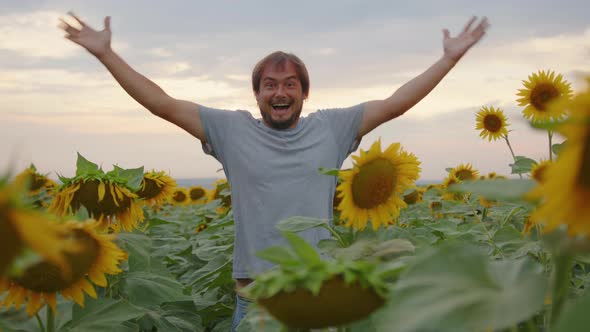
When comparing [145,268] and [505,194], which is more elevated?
[505,194]

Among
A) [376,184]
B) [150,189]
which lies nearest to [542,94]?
[376,184]

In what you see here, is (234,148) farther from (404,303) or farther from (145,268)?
(404,303)

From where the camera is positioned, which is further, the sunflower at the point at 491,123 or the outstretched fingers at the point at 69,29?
the sunflower at the point at 491,123

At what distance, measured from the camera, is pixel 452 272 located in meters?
0.85

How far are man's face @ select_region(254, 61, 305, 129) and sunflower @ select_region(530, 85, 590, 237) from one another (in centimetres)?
325

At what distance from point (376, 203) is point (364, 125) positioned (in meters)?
1.77

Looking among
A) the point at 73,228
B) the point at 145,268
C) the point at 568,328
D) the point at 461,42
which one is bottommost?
the point at 145,268

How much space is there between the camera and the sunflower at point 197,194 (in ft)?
34.6

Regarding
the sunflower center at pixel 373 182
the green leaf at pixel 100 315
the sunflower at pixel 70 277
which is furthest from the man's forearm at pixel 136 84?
the sunflower at pixel 70 277

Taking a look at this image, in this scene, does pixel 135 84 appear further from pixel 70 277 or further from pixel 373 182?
pixel 70 277

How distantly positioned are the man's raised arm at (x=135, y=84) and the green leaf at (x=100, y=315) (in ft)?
6.13

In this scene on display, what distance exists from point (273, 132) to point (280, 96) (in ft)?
0.78

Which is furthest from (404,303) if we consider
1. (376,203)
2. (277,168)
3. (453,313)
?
(277,168)

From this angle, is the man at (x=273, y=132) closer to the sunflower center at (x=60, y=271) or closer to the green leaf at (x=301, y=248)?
the sunflower center at (x=60, y=271)
